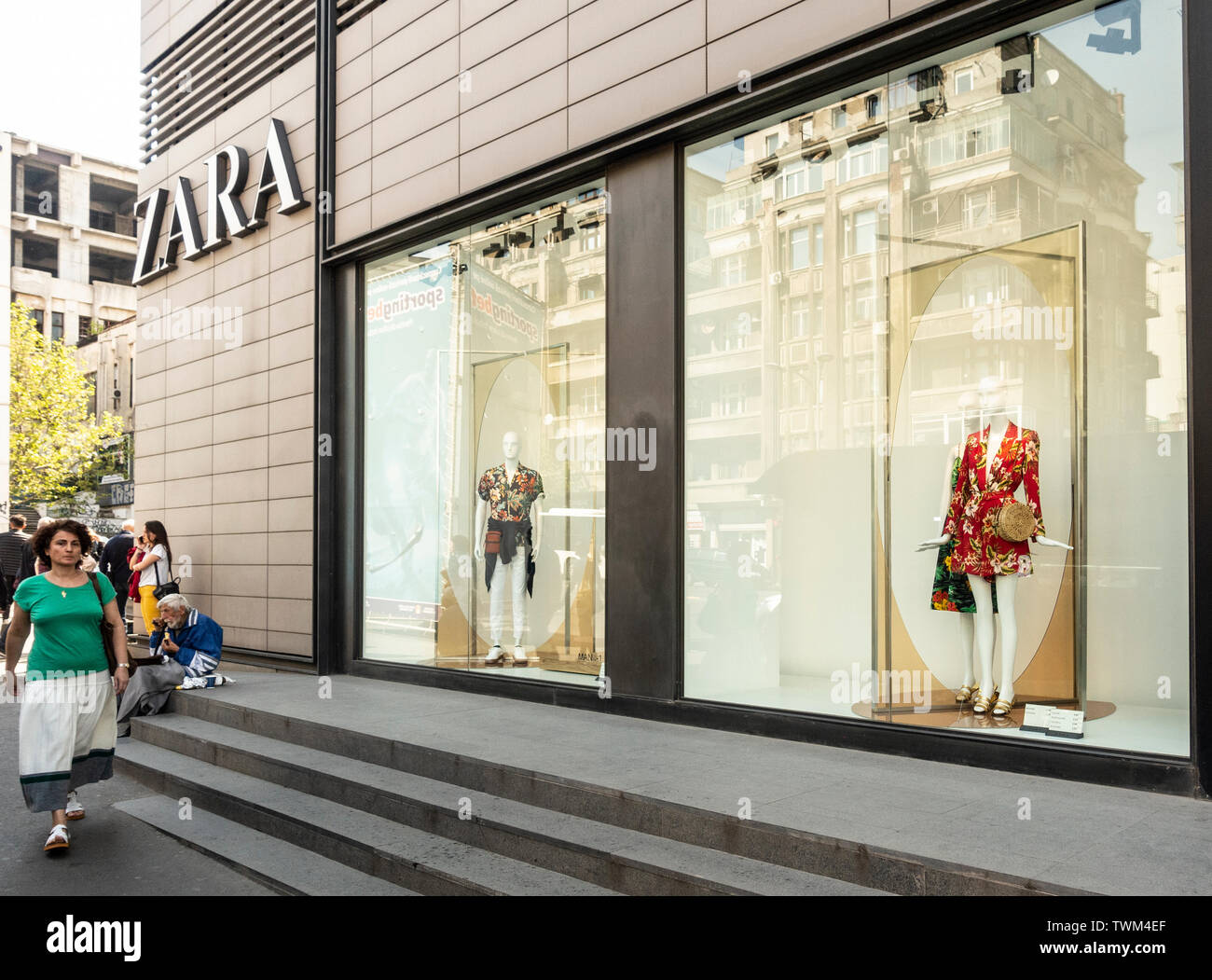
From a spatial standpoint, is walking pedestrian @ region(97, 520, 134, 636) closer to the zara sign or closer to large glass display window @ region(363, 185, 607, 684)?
the zara sign

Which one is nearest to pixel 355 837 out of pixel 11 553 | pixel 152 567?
pixel 152 567

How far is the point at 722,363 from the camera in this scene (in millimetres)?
7125

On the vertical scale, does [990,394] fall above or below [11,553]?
above

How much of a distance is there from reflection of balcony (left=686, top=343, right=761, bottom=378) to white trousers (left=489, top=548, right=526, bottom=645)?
2501mm

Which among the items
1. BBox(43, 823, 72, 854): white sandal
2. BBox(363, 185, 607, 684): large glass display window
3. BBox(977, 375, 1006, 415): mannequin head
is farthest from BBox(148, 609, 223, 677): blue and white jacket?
BBox(977, 375, 1006, 415): mannequin head

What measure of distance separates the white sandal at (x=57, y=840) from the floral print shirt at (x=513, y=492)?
431 centimetres

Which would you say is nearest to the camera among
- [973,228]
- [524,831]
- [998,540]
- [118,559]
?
[524,831]

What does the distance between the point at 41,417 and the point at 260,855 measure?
29800 mm

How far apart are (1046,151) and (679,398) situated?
276 cm

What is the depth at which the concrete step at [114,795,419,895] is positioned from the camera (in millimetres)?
4812

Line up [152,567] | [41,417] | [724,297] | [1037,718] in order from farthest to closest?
[41,417]
[152,567]
[724,297]
[1037,718]

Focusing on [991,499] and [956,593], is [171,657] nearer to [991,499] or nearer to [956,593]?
[956,593]
